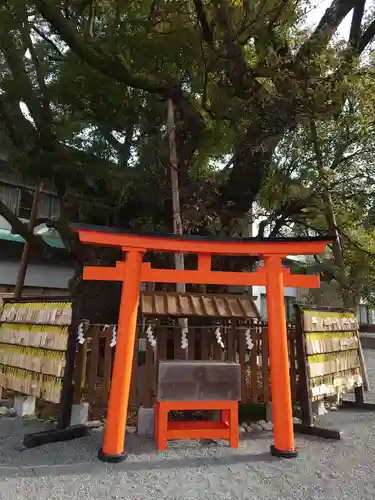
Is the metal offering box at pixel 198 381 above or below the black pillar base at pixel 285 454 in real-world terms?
above

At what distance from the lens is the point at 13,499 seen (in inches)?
140

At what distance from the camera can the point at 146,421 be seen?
5.61 metres

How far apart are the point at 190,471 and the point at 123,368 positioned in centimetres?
135

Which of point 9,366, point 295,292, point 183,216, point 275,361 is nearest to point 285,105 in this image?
point 183,216

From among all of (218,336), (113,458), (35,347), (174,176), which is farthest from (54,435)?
(174,176)

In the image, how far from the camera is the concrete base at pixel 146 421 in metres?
5.58

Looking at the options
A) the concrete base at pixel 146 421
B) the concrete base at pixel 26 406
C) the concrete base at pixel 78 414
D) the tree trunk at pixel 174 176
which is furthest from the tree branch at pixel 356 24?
the concrete base at pixel 26 406

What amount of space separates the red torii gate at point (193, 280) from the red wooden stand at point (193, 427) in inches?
19.7

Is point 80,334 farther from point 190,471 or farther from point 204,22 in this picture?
point 204,22

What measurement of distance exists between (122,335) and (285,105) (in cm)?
535

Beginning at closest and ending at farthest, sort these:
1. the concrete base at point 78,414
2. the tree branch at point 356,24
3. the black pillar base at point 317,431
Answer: the black pillar base at point 317,431
the concrete base at point 78,414
the tree branch at point 356,24

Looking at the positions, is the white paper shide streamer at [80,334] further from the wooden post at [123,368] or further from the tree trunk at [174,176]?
the tree trunk at [174,176]

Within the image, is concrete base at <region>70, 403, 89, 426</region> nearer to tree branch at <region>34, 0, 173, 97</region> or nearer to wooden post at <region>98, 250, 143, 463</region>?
wooden post at <region>98, 250, 143, 463</region>

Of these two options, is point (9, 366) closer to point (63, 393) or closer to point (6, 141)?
point (63, 393)
